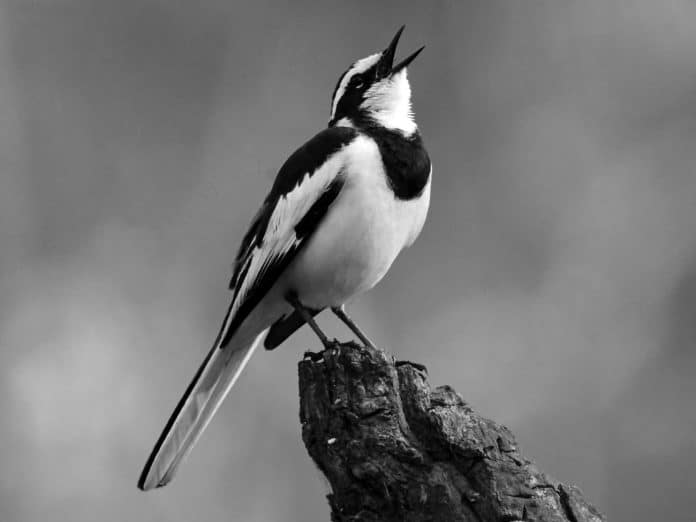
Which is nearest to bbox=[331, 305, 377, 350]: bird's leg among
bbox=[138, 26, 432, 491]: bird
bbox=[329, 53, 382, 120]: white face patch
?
bbox=[138, 26, 432, 491]: bird

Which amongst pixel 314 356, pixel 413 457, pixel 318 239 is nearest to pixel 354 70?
pixel 318 239

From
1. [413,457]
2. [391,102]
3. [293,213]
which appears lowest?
[413,457]

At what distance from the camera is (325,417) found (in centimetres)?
462

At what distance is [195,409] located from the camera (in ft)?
20.7

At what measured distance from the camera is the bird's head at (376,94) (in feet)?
22.5

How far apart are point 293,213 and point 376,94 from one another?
1155 mm

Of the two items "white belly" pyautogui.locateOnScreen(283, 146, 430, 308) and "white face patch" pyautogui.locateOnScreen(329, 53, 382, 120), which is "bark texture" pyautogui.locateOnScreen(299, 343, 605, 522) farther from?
"white face patch" pyautogui.locateOnScreen(329, 53, 382, 120)

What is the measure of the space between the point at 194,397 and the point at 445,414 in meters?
2.40

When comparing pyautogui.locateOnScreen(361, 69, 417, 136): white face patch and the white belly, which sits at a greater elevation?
pyautogui.locateOnScreen(361, 69, 417, 136): white face patch

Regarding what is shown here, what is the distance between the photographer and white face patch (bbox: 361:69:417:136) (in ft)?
22.3

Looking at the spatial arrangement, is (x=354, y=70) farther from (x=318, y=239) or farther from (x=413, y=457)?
(x=413, y=457)

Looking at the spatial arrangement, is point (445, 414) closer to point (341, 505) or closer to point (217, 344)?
point (341, 505)

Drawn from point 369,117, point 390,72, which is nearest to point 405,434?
point 369,117

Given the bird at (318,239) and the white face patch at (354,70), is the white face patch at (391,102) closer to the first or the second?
the bird at (318,239)
